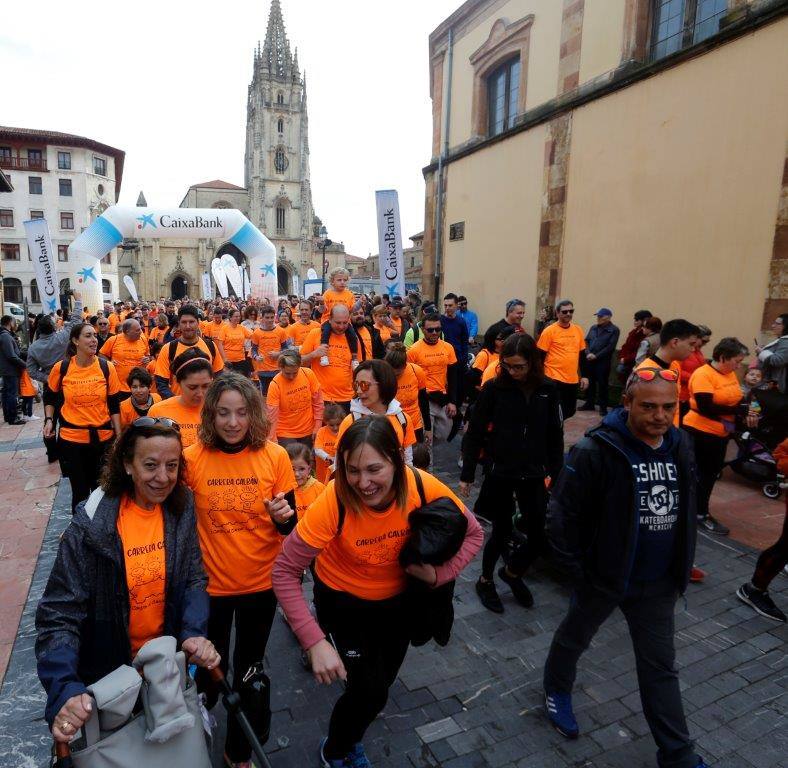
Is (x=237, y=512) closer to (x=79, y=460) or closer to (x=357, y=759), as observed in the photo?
(x=357, y=759)

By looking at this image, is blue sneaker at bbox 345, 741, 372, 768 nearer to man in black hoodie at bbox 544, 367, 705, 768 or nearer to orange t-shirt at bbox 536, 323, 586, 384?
man in black hoodie at bbox 544, 367, 705, 768

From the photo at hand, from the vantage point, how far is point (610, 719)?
2.79 metres

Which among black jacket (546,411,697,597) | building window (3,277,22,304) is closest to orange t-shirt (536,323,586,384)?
black jacket (546,411,697,597)

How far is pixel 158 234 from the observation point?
643 inches

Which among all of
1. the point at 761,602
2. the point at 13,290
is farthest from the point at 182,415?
the point at 13,290

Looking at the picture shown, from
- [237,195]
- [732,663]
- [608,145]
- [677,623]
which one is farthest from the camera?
[237,195]

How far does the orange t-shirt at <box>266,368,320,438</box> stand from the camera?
5152mm

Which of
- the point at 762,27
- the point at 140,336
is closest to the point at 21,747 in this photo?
the point at 140,336

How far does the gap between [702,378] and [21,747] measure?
5.37 m

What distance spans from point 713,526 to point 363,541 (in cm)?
439

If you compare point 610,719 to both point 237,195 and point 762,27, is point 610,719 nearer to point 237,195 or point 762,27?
point 762,27

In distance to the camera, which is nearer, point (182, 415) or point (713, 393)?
point (182, 415)

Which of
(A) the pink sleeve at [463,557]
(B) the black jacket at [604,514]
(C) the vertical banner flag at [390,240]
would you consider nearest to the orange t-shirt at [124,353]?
(C) the vertical banner flag at [390,240]

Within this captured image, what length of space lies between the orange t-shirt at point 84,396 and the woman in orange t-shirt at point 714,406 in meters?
5.24
